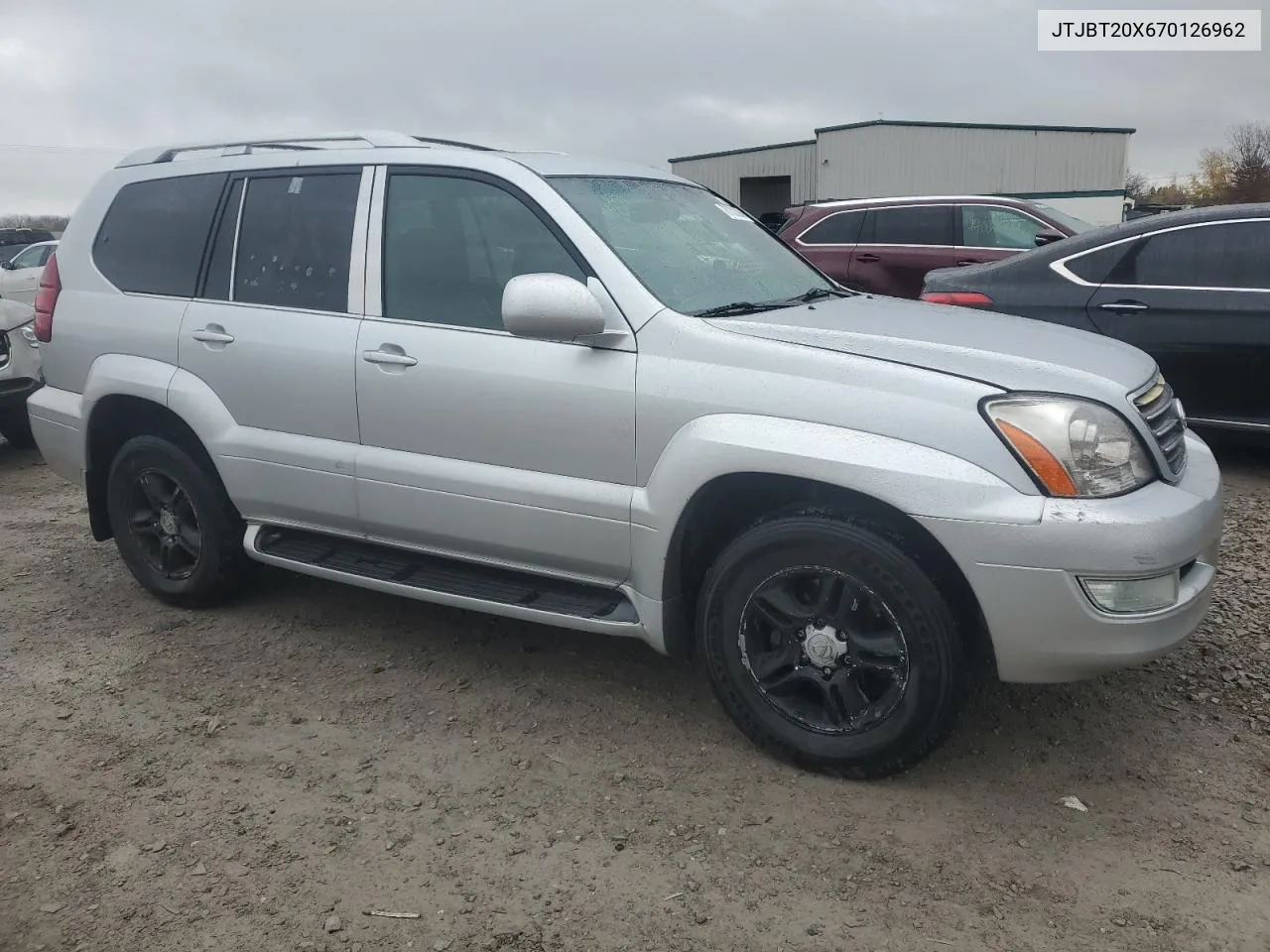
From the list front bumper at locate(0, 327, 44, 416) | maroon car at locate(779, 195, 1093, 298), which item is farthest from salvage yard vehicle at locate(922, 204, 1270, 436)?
front bumper at locate(0, 327, 44, 416)

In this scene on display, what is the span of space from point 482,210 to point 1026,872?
2644 mm

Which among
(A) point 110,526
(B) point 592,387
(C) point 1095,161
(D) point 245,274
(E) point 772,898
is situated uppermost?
(C) point 1095,161

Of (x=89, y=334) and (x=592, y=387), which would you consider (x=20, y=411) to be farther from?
(x=592, y=387)

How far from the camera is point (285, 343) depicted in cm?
394

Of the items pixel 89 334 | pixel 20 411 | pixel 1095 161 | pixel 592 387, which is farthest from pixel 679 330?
pixel 1095 161

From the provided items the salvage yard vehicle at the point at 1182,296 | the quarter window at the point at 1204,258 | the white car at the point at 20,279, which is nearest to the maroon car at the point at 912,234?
the salvage yard vehicle at the point at 1182,296

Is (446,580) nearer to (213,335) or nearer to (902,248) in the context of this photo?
(213,335)

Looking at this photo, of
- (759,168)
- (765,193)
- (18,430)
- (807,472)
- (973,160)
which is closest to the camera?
(807,472)

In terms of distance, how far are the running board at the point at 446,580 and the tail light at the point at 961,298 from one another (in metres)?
3.94

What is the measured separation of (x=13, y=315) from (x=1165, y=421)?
25.3ft

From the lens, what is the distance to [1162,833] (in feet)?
9.23

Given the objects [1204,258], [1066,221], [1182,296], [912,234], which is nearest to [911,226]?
[912,234]

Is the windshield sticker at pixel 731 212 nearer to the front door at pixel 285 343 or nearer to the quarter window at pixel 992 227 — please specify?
the front door at pixel 285 343

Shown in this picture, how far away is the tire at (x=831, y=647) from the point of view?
2.86 m
